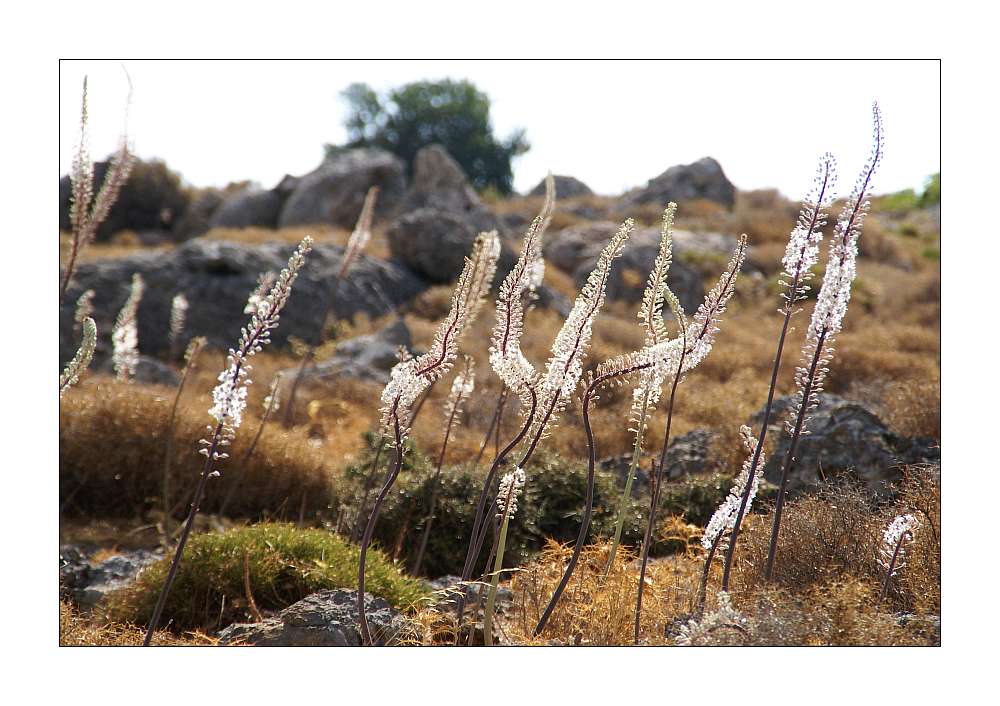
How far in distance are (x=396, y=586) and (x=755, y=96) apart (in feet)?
10.3

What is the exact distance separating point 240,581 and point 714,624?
2120 mm

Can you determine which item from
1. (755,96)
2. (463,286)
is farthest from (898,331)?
(463,286)

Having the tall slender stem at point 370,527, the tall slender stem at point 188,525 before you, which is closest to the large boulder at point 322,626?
the tall slender stem at point 370,527

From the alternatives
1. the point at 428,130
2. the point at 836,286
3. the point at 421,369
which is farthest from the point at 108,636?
the point at 428,130

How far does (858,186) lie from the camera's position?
325cm

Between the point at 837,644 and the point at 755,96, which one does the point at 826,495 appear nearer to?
the point at 837,644

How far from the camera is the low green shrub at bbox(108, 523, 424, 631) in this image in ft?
13.2

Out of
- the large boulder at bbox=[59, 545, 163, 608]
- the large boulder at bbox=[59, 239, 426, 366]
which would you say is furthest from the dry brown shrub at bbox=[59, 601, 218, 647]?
the large boulder at bbox=[59, 239, 426, 366]

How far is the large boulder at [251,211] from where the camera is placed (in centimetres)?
2095

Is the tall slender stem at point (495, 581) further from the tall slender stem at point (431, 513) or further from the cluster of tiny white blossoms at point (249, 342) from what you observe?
the tall slender stem at point (431, 513)

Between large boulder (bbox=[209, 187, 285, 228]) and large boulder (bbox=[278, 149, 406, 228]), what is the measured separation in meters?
0.29

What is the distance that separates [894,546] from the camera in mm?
3639

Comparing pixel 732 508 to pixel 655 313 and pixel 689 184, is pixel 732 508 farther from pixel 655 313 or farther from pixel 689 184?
pixel 689 184

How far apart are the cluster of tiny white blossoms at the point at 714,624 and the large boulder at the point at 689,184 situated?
344 centimetres
